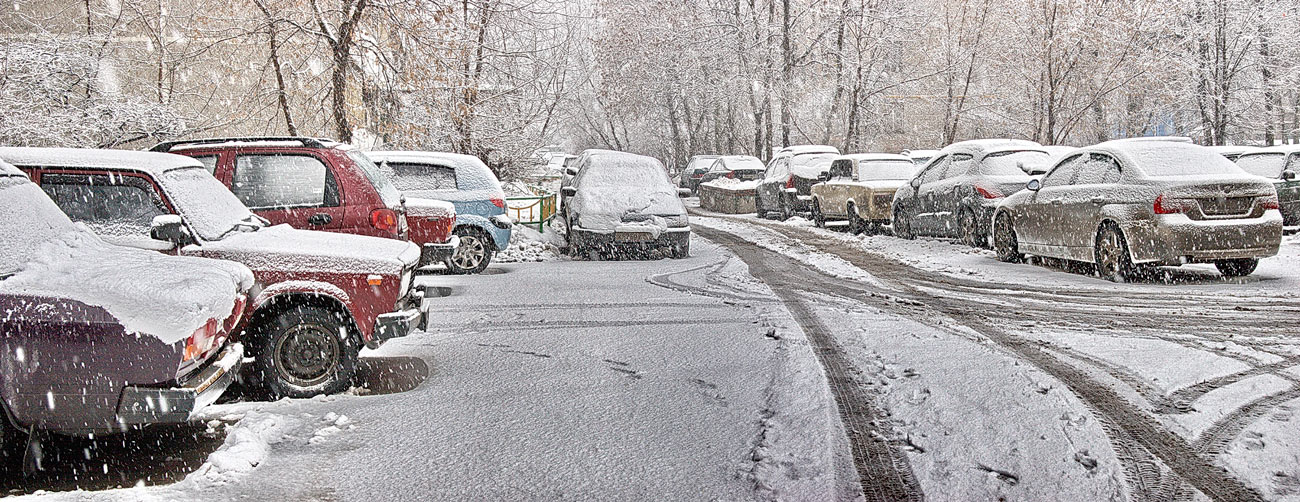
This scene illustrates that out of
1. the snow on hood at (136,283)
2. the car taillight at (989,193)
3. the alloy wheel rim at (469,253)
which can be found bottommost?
the alloy wheel rim at (469,253)

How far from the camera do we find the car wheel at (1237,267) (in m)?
10.3

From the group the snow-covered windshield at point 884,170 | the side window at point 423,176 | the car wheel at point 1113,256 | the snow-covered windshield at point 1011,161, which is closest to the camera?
the car wheel at point 1113,256

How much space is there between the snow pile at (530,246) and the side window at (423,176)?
55.9 inches

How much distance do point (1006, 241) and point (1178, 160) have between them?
2764mm

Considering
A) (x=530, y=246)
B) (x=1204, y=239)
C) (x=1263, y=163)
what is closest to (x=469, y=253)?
(x=530, y=246)

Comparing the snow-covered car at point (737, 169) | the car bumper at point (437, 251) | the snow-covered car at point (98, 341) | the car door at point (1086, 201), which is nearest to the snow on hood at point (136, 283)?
the snow-covered car at point (98, 341)

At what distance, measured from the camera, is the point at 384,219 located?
8.42 metres

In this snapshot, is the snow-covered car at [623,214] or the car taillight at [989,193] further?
the car taillight at [989,193]

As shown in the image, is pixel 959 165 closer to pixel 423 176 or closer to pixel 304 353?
pixel 423 176

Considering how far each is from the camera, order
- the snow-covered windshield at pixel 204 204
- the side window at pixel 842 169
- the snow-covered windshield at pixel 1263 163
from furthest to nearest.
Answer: the side window at pixel 842 169 → the snow-covered windshield at pixel 1263 163 → the snow-covered windshield at pixel 204 204

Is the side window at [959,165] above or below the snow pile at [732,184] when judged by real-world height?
above

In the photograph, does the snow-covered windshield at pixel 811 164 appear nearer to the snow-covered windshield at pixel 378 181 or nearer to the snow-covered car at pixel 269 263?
the snow-covered windshield at pixel 378 181

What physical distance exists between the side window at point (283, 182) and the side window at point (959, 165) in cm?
1001

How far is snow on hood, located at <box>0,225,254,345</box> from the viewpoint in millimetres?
4211
